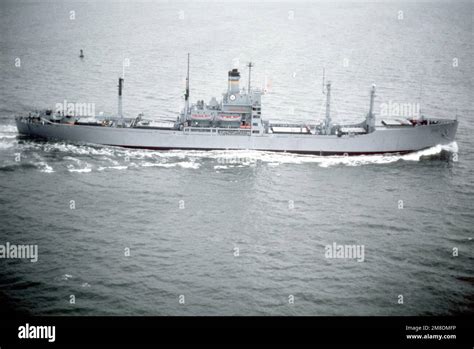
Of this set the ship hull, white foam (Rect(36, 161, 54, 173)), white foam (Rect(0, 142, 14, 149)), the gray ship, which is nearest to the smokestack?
the gray ship

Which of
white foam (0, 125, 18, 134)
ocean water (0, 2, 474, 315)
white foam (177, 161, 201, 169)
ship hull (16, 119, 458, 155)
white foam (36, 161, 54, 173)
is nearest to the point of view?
ocean water (0, 2, 474, 315)

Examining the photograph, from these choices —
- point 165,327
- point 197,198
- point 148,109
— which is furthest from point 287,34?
point 165,327

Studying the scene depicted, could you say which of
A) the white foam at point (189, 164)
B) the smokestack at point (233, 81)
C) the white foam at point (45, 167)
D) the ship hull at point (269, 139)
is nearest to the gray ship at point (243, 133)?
the ship hull at point (269, 139)

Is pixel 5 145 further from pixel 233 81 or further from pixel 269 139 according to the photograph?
pixel 269 139

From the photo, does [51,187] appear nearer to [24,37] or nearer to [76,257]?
[76,257]

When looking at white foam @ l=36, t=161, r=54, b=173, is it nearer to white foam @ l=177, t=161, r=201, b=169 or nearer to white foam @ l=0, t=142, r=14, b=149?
white foam @ l=0, t=142, r=14, b=149

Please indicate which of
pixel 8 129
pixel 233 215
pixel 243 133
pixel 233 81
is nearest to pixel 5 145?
pixel 8 129

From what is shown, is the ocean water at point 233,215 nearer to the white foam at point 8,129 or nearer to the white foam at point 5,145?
the white foam at point 5,145
